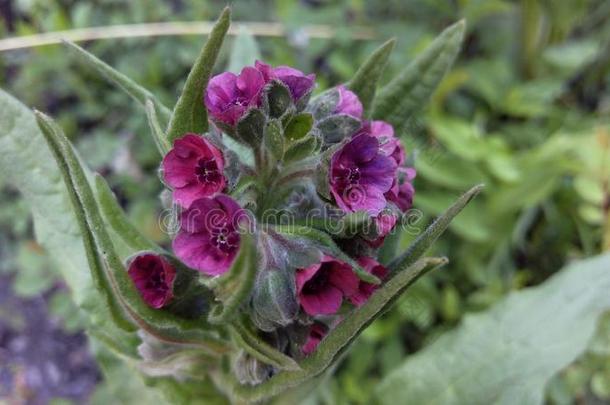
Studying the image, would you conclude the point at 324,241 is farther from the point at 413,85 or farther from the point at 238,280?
the point at 413,85

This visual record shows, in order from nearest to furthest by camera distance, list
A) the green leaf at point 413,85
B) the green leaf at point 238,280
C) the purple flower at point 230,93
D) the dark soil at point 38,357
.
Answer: the green leaf at point 238,280 < the purple flower at point 230,93 < the green leaf at point 413,85 < the dark soil at point 38,357

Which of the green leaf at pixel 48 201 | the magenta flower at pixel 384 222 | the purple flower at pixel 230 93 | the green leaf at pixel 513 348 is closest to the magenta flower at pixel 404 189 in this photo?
the magenta flower at pixel 384 222

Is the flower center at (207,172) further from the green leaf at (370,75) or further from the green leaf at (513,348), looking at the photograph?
the green leaf at (513,348)

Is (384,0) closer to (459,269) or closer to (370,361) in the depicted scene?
(459,269)

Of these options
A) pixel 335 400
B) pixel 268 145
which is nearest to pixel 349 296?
pixel 268 145

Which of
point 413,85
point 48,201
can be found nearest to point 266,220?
point 413,85

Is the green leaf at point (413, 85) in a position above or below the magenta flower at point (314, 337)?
above

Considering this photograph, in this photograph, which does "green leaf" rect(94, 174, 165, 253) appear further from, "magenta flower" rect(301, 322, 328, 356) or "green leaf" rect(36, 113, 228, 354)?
"magenta flower" rect(301, 322, 328, 356)

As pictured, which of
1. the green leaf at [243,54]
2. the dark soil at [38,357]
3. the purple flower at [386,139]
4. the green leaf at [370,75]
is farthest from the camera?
the dark soil at [38,357]
